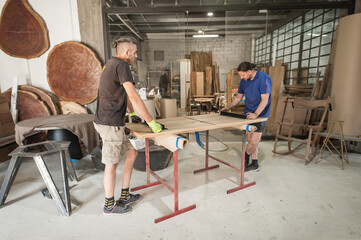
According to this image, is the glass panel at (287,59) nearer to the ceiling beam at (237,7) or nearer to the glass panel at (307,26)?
the glass panel at (307,26)

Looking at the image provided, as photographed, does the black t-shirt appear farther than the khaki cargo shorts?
No

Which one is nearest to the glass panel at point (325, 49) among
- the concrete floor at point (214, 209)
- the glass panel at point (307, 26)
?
the glass panel at point (307, 26)

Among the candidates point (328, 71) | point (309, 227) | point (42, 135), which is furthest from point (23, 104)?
point (328, 71)

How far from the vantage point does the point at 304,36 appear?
196 inches

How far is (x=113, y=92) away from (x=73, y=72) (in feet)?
9.06

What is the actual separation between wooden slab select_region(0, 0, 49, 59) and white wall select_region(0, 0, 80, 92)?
10 cm

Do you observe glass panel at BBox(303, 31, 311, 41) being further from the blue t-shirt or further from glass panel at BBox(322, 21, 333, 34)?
the blue t-shirt

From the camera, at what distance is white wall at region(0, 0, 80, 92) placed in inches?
156

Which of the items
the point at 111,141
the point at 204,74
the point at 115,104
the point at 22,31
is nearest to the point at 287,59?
the point at 204,74

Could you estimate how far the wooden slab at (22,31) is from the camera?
3.82m

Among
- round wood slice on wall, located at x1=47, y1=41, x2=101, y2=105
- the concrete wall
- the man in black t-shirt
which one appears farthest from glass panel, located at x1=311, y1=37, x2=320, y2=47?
round wood slice on wall, located at x1=47, y1=41, x2=101, y2=105

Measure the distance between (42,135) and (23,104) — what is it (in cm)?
67

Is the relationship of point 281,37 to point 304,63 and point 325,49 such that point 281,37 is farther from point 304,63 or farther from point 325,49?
point 325,49

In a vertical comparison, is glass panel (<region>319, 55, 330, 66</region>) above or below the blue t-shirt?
above
